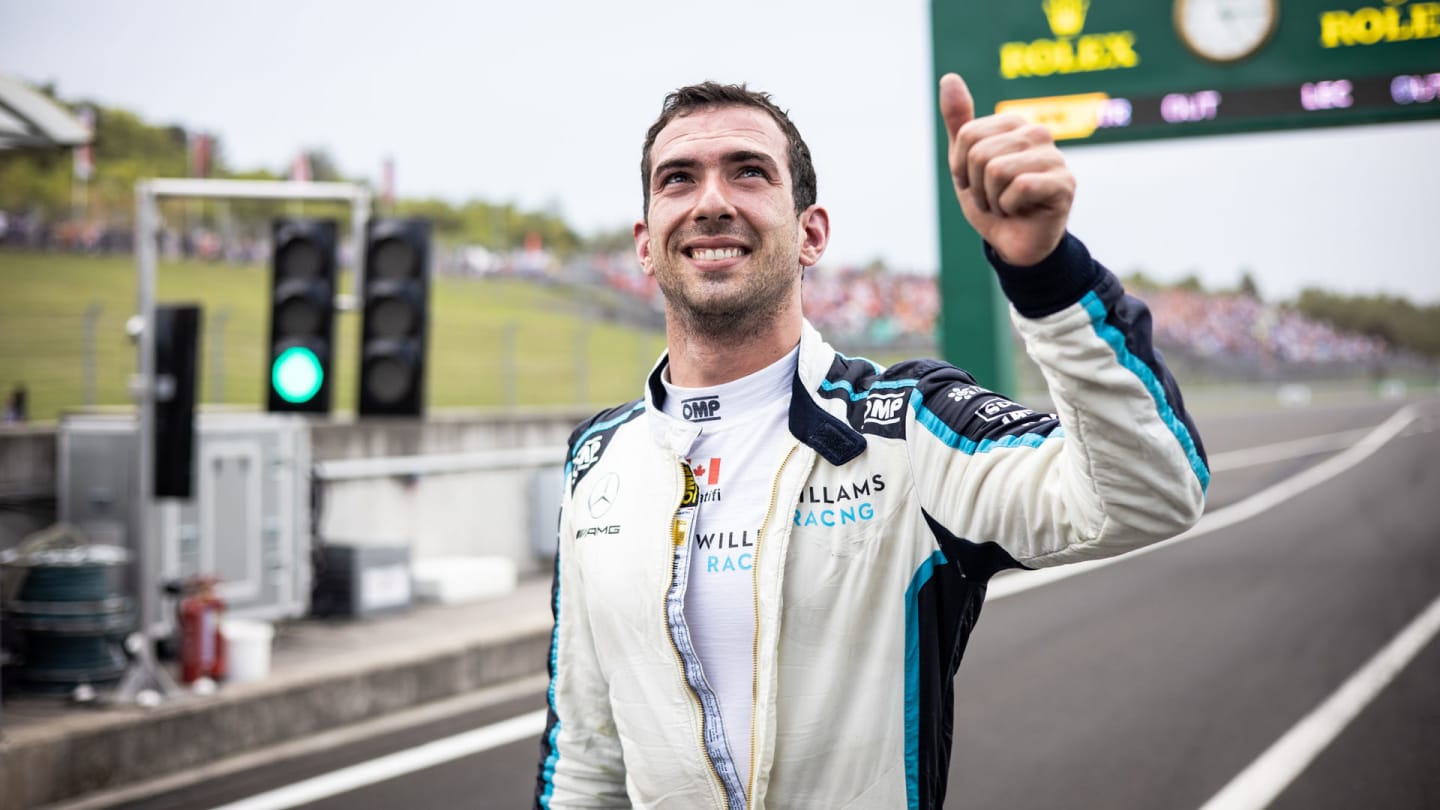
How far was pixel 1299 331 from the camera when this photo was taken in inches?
2862

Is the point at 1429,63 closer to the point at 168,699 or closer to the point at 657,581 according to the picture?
the point at 168,699

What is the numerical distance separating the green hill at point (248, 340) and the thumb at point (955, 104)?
12.5 metres

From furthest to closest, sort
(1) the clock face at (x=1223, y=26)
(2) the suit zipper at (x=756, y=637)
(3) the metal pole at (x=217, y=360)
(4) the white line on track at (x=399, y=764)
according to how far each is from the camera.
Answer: (3) the metal pole at (x=217, y=360)
(1) the clock face at (x=1223, y=26)
(4) the white line on track at (x=399, y=764)
(2) the suit zipper at (x=756, y=637)

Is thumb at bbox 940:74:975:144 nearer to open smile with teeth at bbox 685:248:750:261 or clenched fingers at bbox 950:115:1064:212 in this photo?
clenched fingers at bbox 950:115:1064:212

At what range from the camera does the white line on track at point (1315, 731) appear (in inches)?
245

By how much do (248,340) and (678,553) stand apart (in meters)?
18.8

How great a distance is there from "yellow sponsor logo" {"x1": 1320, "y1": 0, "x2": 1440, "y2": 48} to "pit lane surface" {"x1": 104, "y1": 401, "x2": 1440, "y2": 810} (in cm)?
488

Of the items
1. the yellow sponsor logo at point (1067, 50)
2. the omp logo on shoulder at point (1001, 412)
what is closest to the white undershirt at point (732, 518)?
the omp logo on shoulder at point (1001, 412)

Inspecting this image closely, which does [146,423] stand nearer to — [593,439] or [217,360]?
[593,439]

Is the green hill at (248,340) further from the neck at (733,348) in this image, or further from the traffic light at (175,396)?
the neck at (733,348)

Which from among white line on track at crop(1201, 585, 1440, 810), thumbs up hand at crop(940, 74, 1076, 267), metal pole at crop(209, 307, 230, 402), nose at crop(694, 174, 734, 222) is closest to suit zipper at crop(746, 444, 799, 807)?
nose at crop(694, 174, 734, 222)

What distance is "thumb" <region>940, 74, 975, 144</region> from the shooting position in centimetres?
150

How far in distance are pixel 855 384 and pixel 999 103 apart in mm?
11089

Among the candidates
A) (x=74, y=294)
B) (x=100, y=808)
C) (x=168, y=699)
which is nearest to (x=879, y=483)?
(x=100, y=808)
